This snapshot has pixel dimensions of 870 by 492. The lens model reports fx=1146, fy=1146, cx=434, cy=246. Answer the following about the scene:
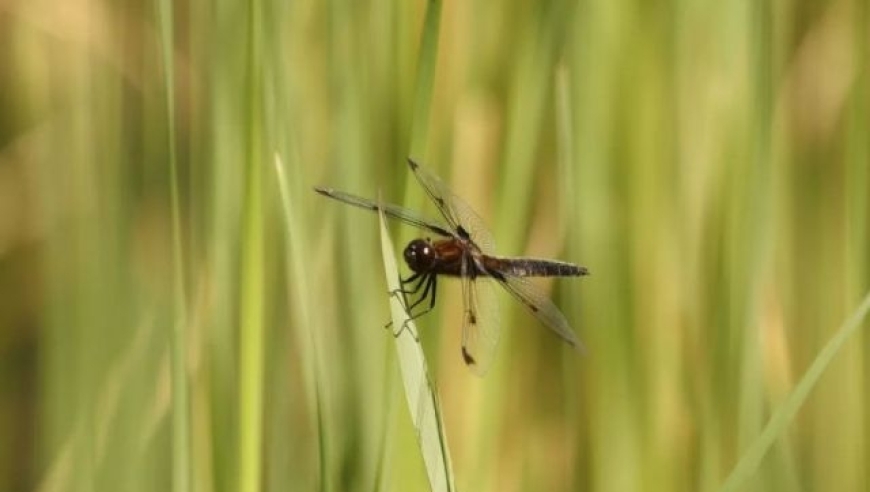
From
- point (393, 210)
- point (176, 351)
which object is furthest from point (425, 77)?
point (176, 351)

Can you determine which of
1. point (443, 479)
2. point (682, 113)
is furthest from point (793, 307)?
point (443, 479)

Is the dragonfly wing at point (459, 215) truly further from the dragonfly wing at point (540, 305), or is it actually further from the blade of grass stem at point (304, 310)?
the blade of grass stem at point (304, 310)

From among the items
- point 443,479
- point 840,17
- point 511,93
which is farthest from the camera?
point 840,17

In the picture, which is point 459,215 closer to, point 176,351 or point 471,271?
point 471,271

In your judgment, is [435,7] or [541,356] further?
[541,356]

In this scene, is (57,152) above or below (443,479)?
above

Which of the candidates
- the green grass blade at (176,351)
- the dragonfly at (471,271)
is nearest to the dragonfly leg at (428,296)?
the dragonfly at (471,271)

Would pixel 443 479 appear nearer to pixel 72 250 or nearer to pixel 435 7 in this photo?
pixel 435 7
